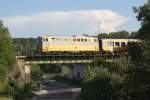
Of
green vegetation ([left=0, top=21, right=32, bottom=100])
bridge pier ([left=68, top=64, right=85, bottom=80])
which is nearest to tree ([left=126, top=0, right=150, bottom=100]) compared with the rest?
green vegetation ([left=0, top=21, right=32, bottom=100])

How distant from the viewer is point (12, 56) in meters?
85.6

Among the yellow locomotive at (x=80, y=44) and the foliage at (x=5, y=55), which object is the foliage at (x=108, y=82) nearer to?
the foliage at (x=5, y=55)

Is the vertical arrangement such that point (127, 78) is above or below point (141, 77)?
below

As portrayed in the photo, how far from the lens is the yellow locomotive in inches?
3583

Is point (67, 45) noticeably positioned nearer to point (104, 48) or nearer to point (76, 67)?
point (104, 48)

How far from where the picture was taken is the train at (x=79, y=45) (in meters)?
91.0

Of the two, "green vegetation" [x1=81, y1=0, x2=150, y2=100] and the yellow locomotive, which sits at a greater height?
the yellow locomotive

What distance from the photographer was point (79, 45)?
95.2 meters

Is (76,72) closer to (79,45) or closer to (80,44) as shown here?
(80,44)

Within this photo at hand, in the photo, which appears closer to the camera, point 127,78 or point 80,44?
point 127,78

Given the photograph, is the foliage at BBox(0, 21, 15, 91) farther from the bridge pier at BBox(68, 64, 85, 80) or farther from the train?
the bridge pier at BBox(68, 64, 85, 80)

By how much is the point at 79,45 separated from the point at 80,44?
33 cm

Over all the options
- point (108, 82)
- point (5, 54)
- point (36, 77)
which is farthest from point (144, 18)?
point (36, 77)

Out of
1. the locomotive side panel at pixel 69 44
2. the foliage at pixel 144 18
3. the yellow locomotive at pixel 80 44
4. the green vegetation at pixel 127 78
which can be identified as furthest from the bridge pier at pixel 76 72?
the foliage at pixel 144 18
